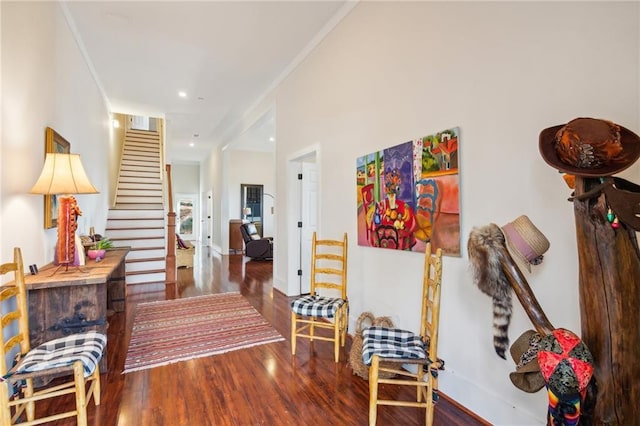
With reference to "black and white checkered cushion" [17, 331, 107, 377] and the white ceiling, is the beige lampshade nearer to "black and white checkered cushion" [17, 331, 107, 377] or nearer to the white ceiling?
"black and white checkered cushion" [17, 331, 107, 377]

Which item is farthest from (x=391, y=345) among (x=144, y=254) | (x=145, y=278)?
(x=144, y=254)

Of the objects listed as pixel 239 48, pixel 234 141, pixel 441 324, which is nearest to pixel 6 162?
pixel 239 48

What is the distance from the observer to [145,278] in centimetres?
568

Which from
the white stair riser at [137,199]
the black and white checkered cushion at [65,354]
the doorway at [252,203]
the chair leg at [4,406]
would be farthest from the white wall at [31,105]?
the doorway at [252,203]

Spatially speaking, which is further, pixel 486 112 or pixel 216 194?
pixel 216 194

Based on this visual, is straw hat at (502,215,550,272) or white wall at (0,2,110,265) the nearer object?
straw hat at (502,215,550,272)

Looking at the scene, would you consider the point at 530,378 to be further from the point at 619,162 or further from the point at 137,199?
the point at 137,199

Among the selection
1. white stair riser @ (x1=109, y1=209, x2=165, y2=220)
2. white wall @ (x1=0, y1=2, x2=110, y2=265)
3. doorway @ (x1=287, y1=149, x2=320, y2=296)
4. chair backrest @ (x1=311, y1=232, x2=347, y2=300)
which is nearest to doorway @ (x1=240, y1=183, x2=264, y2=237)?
white stair riser @ (x1=109, y1=209, x2=165, y2=220)

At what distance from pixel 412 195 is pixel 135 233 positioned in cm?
601

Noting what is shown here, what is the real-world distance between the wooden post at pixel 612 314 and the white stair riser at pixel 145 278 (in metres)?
6.03

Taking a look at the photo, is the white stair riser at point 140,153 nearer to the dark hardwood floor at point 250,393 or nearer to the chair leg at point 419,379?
the dark hardwood floor at point 250,393

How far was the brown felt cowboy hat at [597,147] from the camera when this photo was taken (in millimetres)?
1066

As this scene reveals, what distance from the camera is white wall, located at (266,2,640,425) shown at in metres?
1.45

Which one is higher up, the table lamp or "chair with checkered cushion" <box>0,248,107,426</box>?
the table lamp
